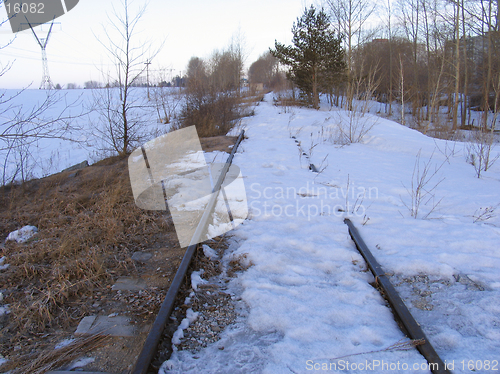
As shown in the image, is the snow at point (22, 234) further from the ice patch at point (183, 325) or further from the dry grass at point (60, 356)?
the ice patch at point (183, 325)

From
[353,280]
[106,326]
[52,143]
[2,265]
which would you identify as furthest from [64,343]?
[52,143]

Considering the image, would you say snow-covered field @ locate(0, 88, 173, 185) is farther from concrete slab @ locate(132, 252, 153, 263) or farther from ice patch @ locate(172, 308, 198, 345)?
ice patch @ locate(172, 308, 198, 345)

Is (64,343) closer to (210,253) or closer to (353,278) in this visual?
(210,253)

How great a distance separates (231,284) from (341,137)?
25.6ft

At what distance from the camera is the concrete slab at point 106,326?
206 cm

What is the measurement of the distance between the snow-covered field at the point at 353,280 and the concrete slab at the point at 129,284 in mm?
820

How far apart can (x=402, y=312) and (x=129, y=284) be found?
2229 millimetres

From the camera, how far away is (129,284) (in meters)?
2.64

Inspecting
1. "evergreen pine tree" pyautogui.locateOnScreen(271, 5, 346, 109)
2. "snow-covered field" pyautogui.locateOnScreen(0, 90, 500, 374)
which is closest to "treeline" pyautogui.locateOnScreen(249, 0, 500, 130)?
"evergreen pine tree" pyautogui.locateOnScreen(271, 5, 346, 109)

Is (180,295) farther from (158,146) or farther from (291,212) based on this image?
(158,146)

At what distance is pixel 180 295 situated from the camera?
Result: 2.41 m

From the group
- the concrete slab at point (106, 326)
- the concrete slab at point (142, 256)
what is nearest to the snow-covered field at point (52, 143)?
the concrete slab at point (142, 256)

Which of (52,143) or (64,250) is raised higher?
(52,143)

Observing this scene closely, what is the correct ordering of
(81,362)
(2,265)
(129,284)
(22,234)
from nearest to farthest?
(81,362)
(129,284)
(2,265)
(22,234)
